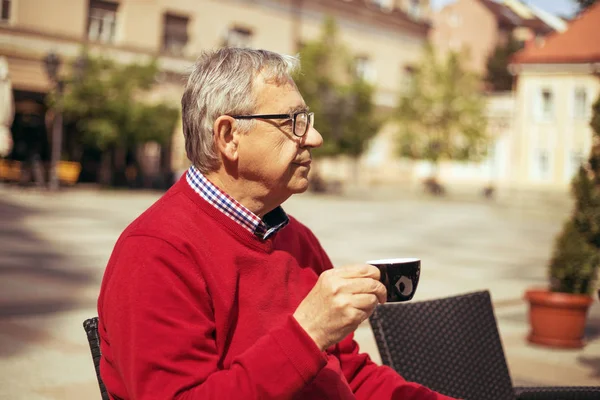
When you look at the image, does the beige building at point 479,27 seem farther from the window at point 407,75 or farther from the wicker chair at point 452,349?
the wicker chair at point 452,349

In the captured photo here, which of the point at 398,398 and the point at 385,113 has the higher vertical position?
the point at 385,113

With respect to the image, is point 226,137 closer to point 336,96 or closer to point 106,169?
point 106,169

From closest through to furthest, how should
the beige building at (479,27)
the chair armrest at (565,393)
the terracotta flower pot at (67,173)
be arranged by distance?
the chair armrest at (565,393)
the terracotta flower pot at (67,173)
the beige building at (479,27)

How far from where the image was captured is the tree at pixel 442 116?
4194cm

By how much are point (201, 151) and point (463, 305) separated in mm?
1381

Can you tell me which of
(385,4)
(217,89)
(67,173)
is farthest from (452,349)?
(385,4)

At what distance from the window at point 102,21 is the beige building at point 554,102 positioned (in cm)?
2193

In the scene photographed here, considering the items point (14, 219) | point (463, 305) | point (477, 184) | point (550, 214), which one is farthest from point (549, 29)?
point (463, 305)

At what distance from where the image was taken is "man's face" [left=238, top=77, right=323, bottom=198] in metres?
2.08

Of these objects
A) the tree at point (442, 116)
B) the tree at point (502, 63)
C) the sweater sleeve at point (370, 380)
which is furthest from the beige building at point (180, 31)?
the sweater sleeve at point (370, 380)

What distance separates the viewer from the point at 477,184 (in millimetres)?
51344

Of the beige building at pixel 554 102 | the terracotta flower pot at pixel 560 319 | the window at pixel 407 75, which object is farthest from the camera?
the window at pixel 407 75

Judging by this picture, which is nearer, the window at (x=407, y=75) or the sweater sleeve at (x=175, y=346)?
the sweater sleeve at (x=175, y=346)

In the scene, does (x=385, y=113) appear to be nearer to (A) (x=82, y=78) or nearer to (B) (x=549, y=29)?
(B) (x=549, y=29)
